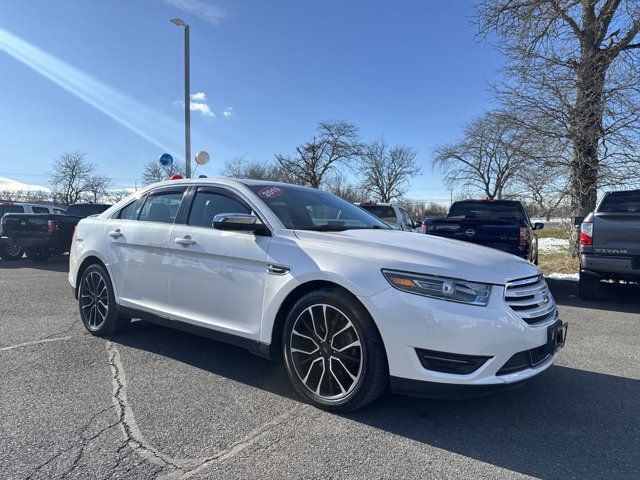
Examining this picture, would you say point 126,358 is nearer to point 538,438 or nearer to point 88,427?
point 88,427

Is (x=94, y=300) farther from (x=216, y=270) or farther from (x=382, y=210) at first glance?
(x=382, y=210)

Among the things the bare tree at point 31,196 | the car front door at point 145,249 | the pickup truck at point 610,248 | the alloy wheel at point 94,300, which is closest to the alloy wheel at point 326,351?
the car front door at point 145,249

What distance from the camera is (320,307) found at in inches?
122

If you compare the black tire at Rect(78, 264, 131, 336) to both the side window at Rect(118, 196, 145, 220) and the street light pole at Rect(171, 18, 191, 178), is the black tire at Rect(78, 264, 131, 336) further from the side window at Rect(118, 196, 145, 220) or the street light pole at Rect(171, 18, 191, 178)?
the street light pole at Rect(171, 18, 191, 178)

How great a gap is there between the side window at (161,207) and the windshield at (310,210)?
86 centimetres

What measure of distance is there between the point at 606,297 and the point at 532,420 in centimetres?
578

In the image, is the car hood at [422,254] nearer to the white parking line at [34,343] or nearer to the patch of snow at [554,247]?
the white parking line at [34,343]

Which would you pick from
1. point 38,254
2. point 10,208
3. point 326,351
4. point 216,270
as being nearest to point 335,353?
A: point 326,351

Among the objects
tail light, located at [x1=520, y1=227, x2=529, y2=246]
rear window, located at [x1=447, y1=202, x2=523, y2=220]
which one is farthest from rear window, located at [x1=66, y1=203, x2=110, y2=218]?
tail light, located at [x1=520, y1=227, x2=529, y2=246]

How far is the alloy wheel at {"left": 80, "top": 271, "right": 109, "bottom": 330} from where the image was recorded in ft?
15.7

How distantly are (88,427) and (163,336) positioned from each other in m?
2.12

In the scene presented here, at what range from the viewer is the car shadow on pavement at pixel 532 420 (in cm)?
254

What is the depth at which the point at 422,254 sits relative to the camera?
9.83 ft

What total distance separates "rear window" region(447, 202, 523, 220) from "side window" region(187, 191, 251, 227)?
6389 mm
